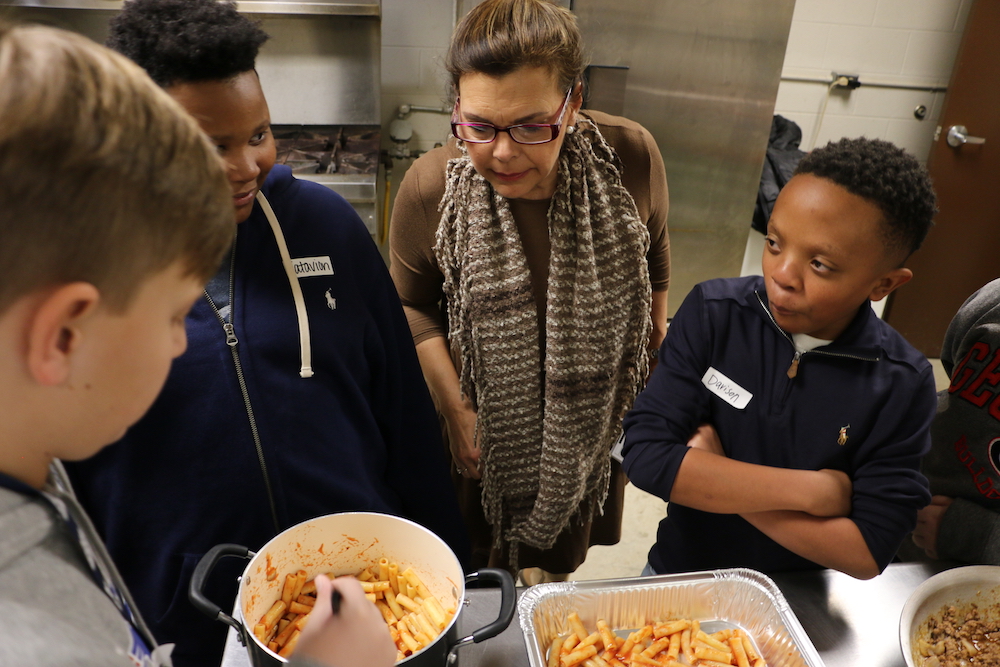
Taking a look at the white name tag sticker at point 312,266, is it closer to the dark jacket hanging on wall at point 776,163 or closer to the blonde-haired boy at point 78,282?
the blonde-haired boy at point 78,282

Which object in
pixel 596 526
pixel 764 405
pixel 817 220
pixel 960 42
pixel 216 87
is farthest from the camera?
pixel 960 42

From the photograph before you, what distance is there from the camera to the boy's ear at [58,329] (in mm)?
405

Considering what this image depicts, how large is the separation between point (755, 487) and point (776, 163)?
8.06 feet

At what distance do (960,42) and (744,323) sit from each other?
300 cm

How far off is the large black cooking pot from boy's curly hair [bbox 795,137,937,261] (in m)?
0.71

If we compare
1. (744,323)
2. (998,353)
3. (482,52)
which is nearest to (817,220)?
(744,323)

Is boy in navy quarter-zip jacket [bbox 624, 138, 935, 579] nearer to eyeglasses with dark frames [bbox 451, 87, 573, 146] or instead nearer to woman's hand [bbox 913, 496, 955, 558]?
woman's hand [bbox 913, 496, 955, 558]

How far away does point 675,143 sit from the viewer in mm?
2883

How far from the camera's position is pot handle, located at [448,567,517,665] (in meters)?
0.72

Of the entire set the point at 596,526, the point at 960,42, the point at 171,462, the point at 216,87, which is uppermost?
the point at 960,42

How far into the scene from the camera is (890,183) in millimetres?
920

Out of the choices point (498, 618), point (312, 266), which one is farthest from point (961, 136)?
point (498, 618)

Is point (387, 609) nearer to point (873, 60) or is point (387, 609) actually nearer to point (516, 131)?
point (516, 131)

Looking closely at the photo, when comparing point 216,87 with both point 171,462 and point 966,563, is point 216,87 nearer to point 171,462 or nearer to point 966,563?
point 171,462
